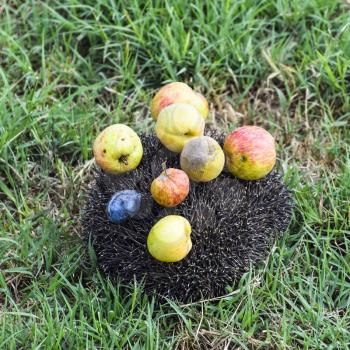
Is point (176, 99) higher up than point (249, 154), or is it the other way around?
point (176, 99)

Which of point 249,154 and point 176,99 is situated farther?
point 176,99

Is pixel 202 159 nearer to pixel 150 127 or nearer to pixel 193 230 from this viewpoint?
pixel 193 230

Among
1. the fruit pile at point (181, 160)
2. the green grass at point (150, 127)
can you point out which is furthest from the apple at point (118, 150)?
the green grass at point (150, 127)

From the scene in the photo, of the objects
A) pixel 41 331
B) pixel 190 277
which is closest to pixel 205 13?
pixel 190 277

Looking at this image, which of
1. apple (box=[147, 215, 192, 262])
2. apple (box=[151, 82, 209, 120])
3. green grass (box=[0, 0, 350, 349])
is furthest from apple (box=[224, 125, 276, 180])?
green grass (box=[0, 0, 350, 349])

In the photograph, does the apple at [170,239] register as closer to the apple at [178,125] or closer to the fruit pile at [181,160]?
the fruit pile at [181,160]

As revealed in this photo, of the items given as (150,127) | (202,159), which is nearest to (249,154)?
(202,159)
